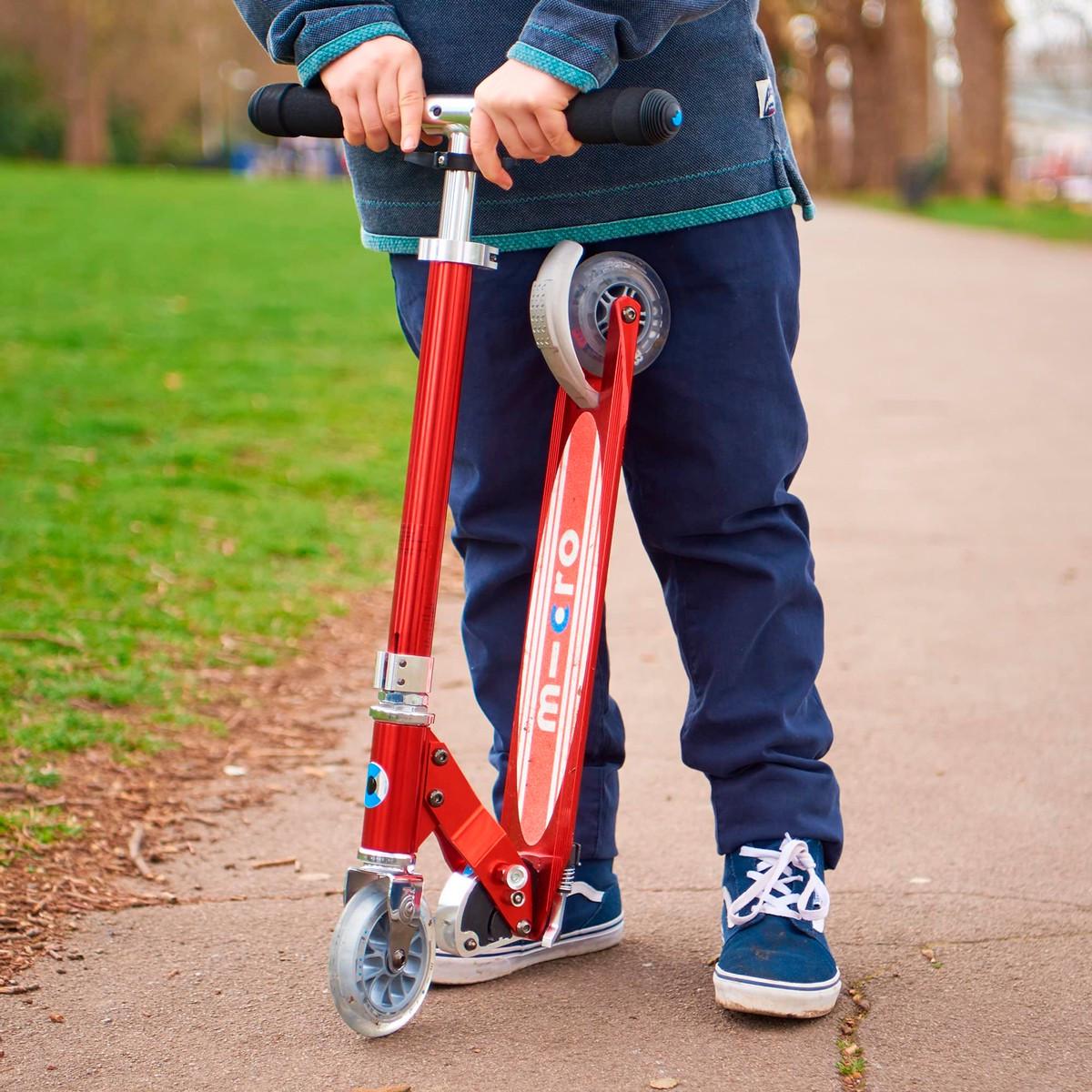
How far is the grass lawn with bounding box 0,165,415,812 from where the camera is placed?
3.54 meters

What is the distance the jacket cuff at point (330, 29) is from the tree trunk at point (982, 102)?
25.7 meters

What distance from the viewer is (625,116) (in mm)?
1641

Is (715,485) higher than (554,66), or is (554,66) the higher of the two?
(554,66)

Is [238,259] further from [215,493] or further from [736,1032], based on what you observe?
[736,1032]

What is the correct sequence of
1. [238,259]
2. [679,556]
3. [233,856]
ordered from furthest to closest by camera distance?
[238,259], [233,856], [679,556]

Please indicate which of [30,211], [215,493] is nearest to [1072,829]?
[215,493]

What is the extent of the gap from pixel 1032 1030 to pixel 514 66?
135 cm

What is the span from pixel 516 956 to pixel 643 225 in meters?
1.02

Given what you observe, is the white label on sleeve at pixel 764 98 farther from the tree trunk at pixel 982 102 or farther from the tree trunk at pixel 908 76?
the tree trunk at pixel 908 76

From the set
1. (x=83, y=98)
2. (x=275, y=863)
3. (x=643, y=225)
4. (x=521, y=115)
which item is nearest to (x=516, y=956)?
(x=275, y=863)

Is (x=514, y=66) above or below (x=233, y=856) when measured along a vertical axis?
above

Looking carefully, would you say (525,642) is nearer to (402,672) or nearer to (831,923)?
(402,672)

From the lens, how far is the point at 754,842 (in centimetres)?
203

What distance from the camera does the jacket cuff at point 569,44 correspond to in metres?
1.68
